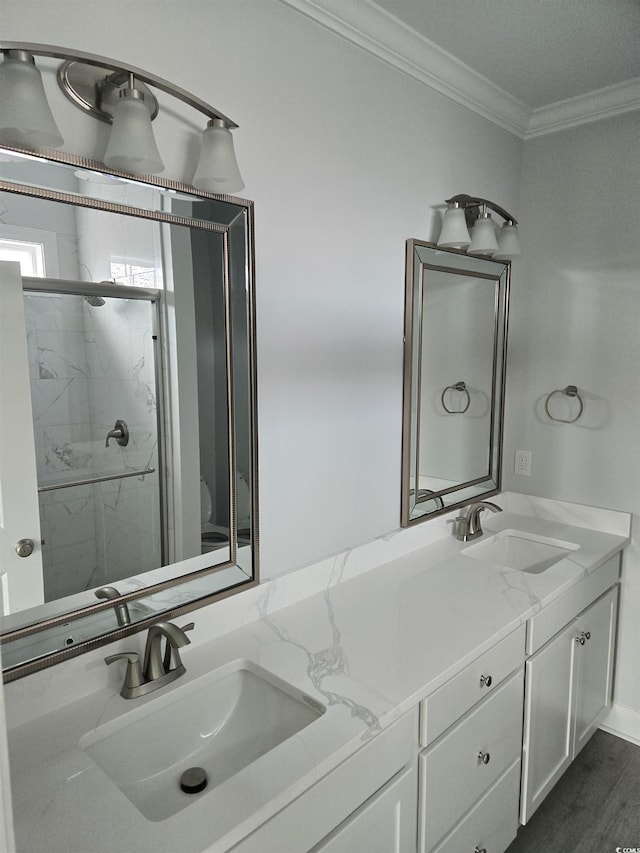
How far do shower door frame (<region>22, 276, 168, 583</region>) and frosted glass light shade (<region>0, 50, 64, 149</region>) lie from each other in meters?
0.25

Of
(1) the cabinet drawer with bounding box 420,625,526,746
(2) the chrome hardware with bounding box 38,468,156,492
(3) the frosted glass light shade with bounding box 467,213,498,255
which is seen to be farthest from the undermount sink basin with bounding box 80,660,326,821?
(3) the frosted glass light shade with bounding box 467,213,498,255

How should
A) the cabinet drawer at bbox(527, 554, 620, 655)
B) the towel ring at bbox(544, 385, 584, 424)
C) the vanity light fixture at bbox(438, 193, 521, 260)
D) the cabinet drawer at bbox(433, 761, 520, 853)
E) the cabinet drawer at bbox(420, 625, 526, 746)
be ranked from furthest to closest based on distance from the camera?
the towel ring at bbox(544, 385, 584, 424), the vanity light fixture at bbox(438, 193, 521, 260), the cabinet drawer at bbox(527, 554, 620, 655), the cabinet drawer at bbox(433, 761, 520, 853), the cabinet drawer at bbox(420, 625, 526, 746)

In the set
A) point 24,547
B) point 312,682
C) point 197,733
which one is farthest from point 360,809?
point 24,547

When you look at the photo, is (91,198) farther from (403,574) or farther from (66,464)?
(403,574)

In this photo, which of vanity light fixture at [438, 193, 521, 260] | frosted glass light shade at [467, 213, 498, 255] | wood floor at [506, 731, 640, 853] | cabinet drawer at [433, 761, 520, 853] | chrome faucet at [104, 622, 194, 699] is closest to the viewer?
chrome faucet at [104, 622, 194, 699]

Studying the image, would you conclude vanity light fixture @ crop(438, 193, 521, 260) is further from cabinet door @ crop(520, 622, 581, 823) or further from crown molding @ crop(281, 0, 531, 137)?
cabinet door @ crop(520, 622, 581, 823)

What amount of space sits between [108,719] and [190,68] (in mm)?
1423

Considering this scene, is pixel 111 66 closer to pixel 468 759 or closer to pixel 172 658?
pixel 172 658

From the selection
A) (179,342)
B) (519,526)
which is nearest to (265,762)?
(179,342)

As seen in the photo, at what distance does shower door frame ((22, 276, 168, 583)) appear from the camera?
1131 millimetres

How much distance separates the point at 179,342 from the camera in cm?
136

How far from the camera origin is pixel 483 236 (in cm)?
209

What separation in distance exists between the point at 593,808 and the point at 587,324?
1.81 m

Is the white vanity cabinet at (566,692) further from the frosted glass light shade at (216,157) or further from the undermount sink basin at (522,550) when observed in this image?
the frosted glass light shade at (216,157)
